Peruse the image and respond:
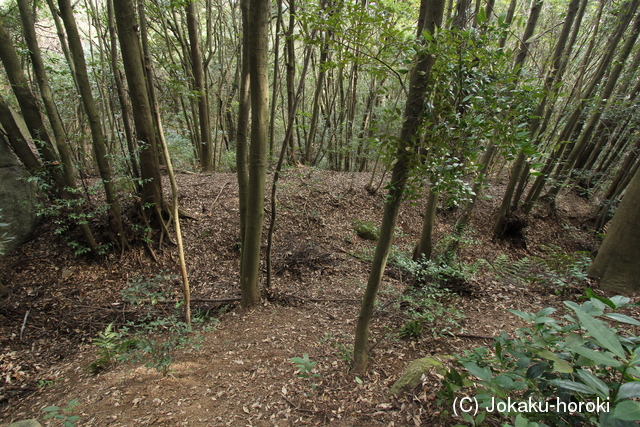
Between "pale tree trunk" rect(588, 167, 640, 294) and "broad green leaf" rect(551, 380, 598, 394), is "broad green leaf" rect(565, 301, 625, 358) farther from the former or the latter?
"pale tree trunk" rect(588, 167, 640, 294)

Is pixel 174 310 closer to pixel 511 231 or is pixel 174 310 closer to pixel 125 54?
pixel 125 54

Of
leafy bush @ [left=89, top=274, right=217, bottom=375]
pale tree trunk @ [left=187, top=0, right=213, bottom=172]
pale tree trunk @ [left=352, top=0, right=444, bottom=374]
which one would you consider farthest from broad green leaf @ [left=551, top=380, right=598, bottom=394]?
pale tree trunk @ [left=187, top=0, right=213, bottom=172]

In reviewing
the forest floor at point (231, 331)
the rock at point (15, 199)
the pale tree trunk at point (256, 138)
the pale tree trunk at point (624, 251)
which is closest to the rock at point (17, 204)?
the rock at point (15, 199)

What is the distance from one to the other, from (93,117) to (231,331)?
4.29 m

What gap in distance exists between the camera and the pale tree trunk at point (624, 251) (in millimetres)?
3709

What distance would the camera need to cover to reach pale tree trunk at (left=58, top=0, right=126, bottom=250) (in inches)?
168

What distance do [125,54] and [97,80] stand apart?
188 cm

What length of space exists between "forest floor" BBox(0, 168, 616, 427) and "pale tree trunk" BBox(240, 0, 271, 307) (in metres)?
0.64

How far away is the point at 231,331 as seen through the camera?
3979 millimetres

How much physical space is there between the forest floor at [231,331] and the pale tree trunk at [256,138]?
0.64 meters

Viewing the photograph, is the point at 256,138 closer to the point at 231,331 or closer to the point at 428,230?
the point at 231,331

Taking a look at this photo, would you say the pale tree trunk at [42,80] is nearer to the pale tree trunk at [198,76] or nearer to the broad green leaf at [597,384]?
the pale tree trunk at [198,76]

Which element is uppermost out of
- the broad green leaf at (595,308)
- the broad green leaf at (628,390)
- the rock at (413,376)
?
the broad green leaf at (595,308)

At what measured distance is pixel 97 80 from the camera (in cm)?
582
